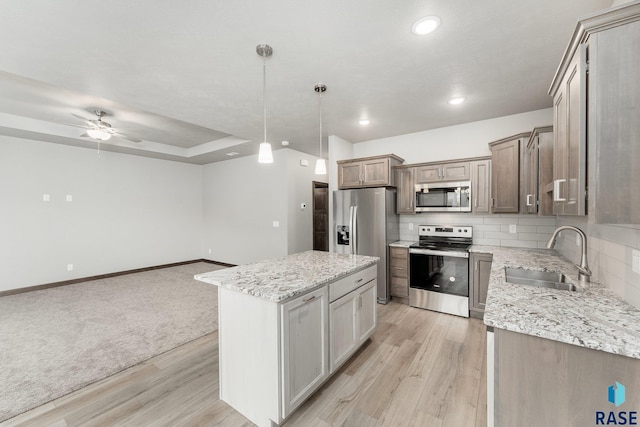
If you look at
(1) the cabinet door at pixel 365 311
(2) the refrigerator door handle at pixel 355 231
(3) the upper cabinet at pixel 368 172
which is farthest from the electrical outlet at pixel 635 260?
(2) the refrigerator door handle at pixel 355 231

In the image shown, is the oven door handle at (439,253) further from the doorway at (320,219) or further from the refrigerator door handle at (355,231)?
the doorway at (320,219)

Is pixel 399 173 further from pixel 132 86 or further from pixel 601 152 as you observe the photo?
pixel 132 86

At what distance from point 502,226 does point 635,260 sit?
248cm

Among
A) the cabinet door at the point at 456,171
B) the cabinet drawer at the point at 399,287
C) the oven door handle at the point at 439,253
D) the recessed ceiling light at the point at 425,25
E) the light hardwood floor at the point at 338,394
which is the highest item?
the recessed ceiling light at the point at 425,25

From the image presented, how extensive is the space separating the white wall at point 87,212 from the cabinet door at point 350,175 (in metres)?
4.73

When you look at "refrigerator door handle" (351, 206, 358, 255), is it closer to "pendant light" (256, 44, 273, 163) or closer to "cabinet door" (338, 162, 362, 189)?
"cabinet door" (338, 162, 362, 189)

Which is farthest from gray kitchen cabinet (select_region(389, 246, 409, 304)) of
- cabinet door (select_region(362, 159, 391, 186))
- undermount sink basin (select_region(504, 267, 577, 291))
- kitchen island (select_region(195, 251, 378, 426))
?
kitchen island (select_region(195, 251, 378, 426))

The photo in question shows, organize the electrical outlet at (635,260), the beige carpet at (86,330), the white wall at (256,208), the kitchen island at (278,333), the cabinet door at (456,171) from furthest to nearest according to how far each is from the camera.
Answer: the white wall at (256,208)
the cabinet door at (456,171)
the beige carpet at (86,330)
the kitchen island at (278,333)
the electrical outlet at (635,260)

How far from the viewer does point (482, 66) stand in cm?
234

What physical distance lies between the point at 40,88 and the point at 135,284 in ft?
11.6

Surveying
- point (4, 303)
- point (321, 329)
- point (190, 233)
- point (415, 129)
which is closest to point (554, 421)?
point (321, 329)

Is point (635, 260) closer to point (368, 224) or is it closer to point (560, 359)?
point (560, 359)

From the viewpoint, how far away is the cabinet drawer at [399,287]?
3.87 metres

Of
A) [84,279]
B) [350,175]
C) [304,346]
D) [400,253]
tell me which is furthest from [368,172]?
[84,279]
